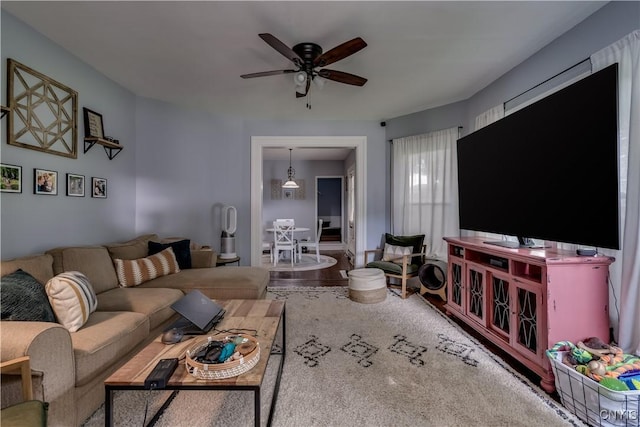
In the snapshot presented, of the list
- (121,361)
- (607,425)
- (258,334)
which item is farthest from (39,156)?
(607,425)

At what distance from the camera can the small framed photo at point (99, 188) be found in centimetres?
301

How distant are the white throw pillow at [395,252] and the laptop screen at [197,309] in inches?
107

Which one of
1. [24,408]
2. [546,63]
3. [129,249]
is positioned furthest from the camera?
[129,249]

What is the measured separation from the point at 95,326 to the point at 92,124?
222 centimetres

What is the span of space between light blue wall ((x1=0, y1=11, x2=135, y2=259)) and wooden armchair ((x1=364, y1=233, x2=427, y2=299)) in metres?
3.26

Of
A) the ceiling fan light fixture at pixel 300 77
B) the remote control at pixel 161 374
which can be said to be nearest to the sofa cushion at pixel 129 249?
the remote control at pixel 161 374

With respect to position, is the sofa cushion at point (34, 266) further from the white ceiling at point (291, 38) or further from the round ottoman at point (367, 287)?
the round ottoman at point (367, 287)

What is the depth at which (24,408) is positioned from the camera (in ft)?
3.35

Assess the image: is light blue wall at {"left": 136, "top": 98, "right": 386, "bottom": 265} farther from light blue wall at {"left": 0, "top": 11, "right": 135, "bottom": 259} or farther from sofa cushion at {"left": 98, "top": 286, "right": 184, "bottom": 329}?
sofa cushion at {"left": 98, "top": 286, "right": 184, "bottom": 329}

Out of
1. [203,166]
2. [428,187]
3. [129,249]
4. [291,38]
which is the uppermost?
[291,38]

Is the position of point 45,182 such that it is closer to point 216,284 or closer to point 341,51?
point 216,284

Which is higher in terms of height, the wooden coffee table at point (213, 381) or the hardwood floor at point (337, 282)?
the wooden coffee table at point (213, 381)

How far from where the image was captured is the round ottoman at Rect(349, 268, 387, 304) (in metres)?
3.47

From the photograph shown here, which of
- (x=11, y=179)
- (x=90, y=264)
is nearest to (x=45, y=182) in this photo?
(x=11, y=179)
